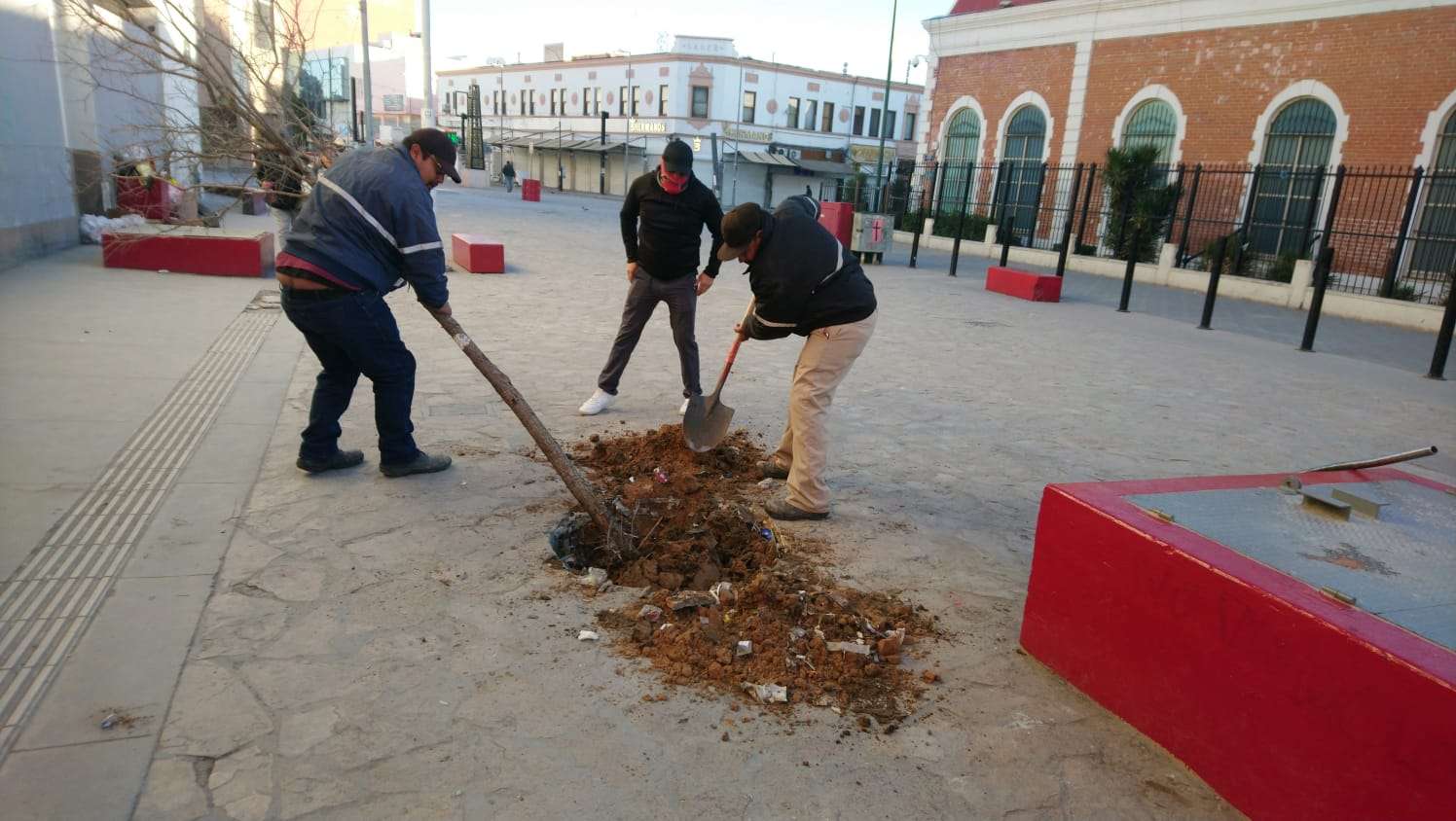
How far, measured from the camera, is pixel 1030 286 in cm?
1447

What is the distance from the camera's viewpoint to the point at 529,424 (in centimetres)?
420

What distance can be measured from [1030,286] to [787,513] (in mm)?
11385

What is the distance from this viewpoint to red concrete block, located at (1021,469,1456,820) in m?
2.00

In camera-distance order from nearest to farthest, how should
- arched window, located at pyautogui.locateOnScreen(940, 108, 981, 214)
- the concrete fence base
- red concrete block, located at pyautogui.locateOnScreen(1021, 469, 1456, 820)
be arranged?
red concrete block, located at pyautogui.locateOnScreen(1021, 469, 1456, 820), the concrete fence base, arched window, located at pyautogui.locateOnScreen(940, 108, 981, 214)

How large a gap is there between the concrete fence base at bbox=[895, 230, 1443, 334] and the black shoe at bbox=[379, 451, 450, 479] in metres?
15.3

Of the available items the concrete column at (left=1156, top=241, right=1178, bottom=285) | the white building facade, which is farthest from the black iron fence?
the white building facade

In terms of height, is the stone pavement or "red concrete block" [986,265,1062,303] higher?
"red concrete block" [986,265,1062,303]

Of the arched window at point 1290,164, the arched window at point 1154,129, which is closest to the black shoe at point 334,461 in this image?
the arched window at point 1290,164

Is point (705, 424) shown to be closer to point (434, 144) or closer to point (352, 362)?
point (352, 362)

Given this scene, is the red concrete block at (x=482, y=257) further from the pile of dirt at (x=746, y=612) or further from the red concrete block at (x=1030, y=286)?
the pile of dirt at (x=746, y=612)

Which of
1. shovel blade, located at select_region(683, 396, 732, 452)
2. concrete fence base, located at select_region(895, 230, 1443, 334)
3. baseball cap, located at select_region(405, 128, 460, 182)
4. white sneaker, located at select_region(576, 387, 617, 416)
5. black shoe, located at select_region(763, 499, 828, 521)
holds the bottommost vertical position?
black shoe, located at select_region(763, 499, 828, 521)

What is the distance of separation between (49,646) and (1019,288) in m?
14.1

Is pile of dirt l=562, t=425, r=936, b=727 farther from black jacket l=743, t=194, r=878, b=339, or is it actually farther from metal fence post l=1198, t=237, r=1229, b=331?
metal fence post l=1198, t=237, r=1229, b=331

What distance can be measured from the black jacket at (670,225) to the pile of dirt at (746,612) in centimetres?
174
